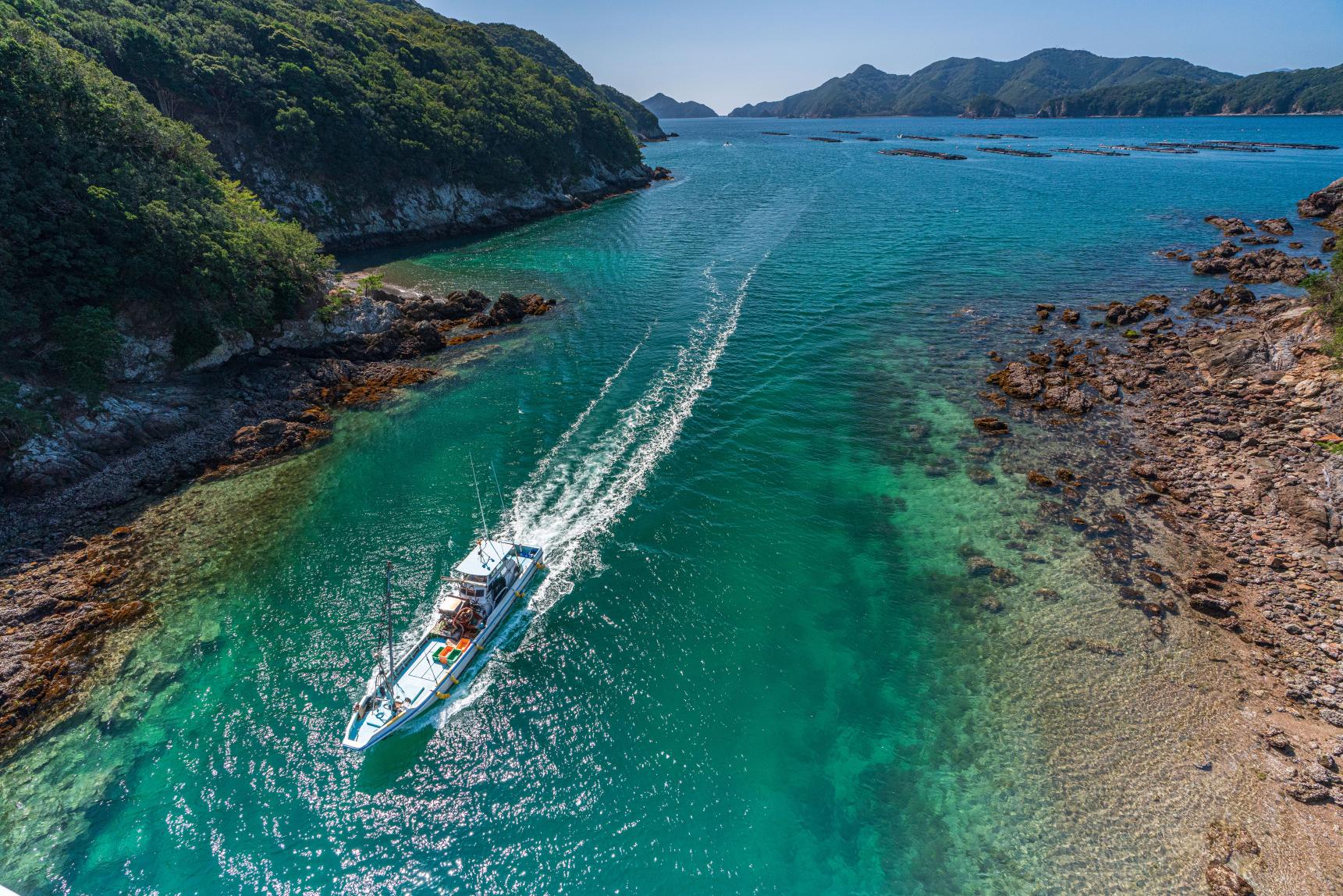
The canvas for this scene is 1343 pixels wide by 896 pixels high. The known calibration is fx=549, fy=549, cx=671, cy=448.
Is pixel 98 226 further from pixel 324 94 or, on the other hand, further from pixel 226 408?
pixel 324 94

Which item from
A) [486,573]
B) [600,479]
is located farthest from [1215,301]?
[486,573]

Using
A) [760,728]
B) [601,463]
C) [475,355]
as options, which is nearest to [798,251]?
[475,355]

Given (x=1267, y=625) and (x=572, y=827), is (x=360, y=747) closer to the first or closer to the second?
(x=572, y=827)

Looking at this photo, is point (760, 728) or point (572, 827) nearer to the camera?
point (572, 827)

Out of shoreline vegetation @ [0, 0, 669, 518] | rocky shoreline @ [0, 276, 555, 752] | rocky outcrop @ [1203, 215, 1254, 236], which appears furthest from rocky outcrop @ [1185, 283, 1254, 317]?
shoreline vegetation @ [0, 0, 669, 518]

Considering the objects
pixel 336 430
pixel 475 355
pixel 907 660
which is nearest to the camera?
pixel 907 660
